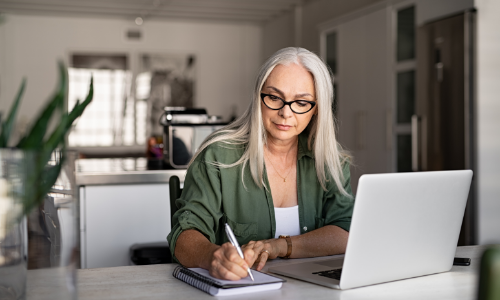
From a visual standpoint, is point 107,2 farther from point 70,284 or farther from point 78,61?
point 70,284

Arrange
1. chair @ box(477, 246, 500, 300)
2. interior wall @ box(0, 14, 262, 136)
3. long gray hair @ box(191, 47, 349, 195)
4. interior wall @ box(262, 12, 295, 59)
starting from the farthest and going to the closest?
interior wall @ box(0, 14, 262, 136), interior wall @ box(262, 12, 295, 59), long gray hair @ box(191, 47, 349, 195), chair @ box(477, 246, 500, 300)

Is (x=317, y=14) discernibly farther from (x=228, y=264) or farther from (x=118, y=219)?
(x=228, y=264)

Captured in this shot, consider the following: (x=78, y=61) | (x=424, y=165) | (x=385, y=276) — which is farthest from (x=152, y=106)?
(x=385, y=276)

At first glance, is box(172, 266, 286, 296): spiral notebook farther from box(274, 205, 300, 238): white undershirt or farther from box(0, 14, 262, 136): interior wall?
box(0, 14, 262, 136): interior wall

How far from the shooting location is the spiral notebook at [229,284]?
1.05m

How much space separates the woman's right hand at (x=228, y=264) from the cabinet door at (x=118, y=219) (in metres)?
1.53

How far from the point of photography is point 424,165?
13.3 feet

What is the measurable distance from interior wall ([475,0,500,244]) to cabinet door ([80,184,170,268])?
7.00 ft

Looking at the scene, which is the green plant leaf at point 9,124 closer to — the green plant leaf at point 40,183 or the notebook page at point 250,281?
the green plant leaf at point 40,183

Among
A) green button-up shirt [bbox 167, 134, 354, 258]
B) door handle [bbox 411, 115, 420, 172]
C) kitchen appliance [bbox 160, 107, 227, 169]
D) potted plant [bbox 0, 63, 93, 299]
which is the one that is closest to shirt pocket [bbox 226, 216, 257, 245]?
green button-up shirt [bbox 167, 134, 354, 258]

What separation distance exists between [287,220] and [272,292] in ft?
2.06

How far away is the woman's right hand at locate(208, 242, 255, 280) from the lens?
43.3 inches

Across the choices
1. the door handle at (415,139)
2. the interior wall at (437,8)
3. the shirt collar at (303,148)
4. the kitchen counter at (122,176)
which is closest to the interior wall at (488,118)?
the interior wall at (437,8)

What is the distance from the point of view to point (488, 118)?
3.54m
